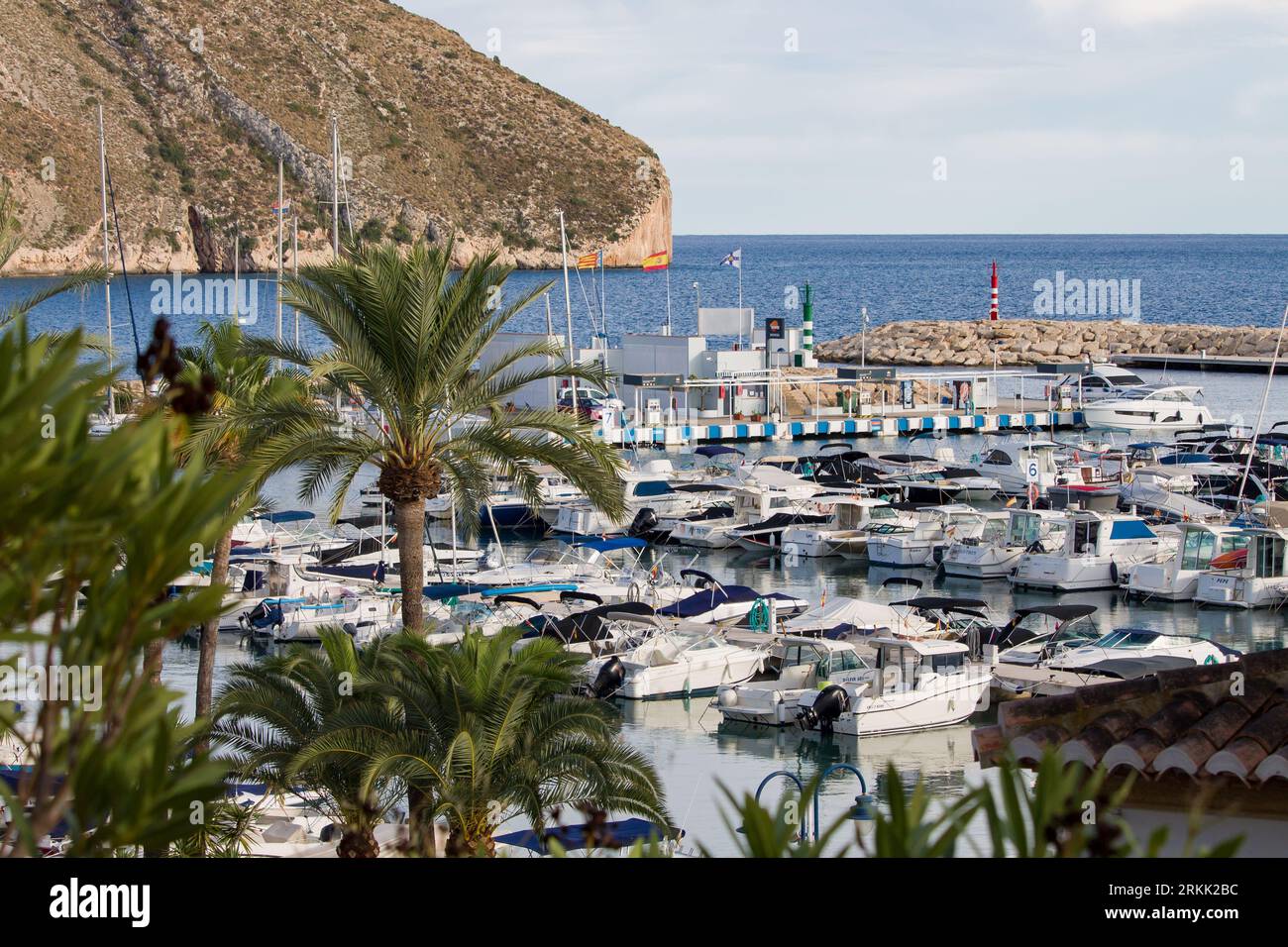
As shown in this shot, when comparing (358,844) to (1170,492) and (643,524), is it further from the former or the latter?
(1170,492)

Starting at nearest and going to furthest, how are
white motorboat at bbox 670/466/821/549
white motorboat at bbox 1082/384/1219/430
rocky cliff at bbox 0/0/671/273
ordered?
white motorboat at bbox 670/466/821/549 < white motorboat at bbox 1082/384/1219/430 < rocky cliff at bbox 0/0/671/273

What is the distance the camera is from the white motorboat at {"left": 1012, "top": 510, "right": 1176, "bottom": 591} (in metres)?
38.0

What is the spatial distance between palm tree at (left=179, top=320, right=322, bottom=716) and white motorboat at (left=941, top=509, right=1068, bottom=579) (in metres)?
21.9

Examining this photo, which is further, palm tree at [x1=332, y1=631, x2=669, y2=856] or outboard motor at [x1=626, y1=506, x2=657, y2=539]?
outboard motor at [x1=626, y1=506, x2=657, y2=539]

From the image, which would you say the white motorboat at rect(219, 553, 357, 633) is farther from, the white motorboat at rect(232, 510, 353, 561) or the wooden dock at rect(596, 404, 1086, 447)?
the wooden dock at rect(596, 404, 1086, 447)

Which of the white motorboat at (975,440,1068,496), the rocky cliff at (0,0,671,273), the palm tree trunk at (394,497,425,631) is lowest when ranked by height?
the white motorboat at (975,440,1068,496)

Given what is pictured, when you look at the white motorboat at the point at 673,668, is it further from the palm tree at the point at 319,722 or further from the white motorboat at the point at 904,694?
the palm tree at the point at 319,722

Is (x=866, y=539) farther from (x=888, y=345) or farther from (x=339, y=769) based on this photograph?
(x=888, y=345)

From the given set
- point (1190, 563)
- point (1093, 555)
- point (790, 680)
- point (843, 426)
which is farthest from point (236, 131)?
point (790, 680)

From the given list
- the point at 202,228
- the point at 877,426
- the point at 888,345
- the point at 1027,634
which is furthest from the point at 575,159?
the point at 1027,634

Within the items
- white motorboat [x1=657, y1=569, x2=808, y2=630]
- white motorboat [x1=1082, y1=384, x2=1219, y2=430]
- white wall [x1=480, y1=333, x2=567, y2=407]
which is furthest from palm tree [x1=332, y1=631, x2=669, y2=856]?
white motorboat [x1=1082, y1=384, x2=1219, y2=430]

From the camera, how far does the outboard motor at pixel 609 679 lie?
91.8ft

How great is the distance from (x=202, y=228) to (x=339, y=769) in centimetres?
15009

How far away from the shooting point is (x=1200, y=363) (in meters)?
93.8
